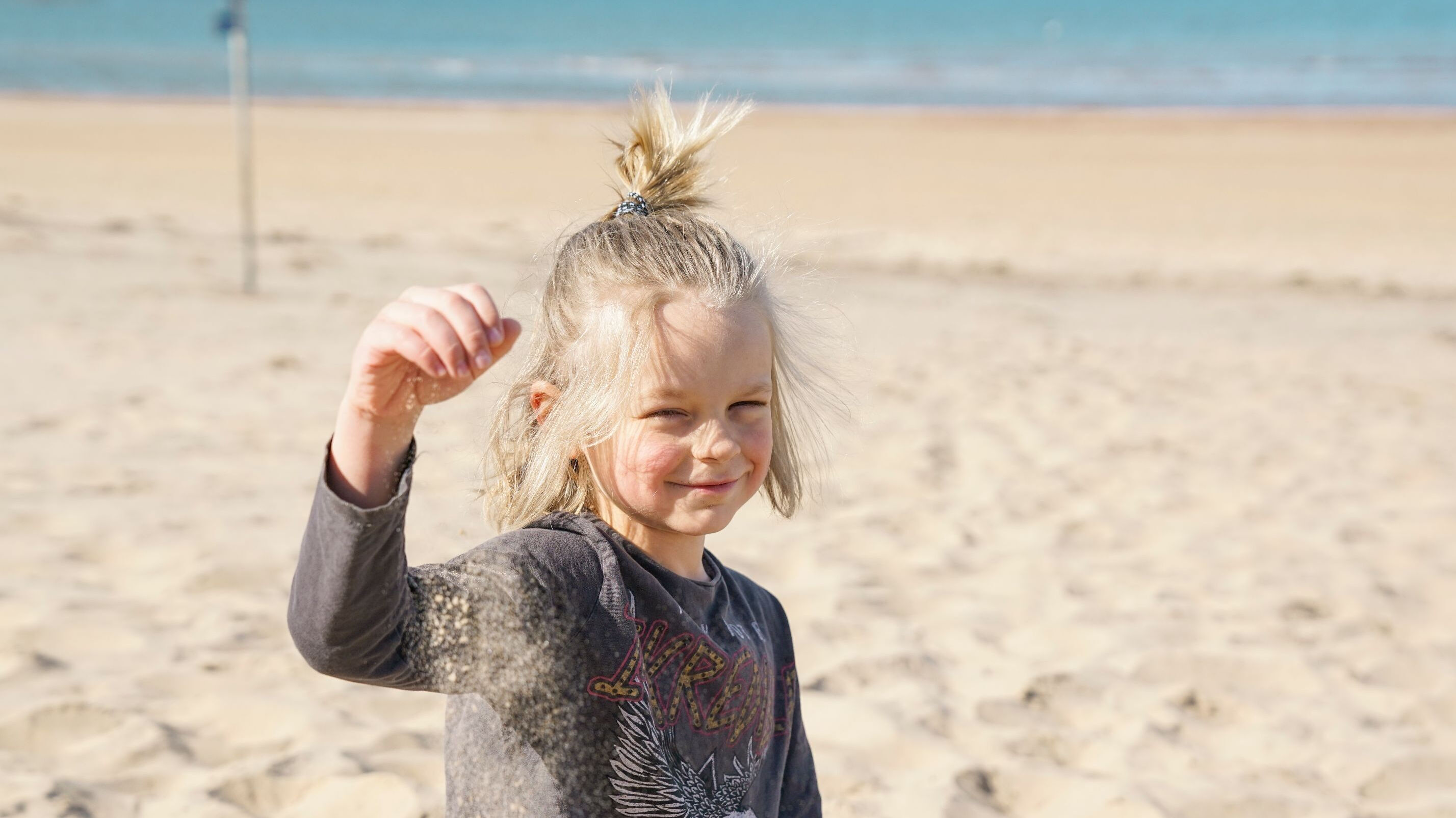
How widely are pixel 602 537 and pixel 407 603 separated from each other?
28 centimetres

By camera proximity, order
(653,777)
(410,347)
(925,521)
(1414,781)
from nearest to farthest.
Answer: (410,347), (653,777), (1414,781), (925,521)

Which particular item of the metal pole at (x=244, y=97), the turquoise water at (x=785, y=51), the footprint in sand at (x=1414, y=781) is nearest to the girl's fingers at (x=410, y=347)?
the footprint in sand at (x=1414, y=781)

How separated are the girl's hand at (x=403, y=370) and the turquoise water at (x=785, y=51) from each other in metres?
20.0

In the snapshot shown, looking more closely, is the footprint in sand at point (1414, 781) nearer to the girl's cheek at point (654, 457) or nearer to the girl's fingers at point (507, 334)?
the girl's cheek at point (654, 457)

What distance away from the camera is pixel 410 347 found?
1.17 m

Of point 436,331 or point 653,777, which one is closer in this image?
point 436,331

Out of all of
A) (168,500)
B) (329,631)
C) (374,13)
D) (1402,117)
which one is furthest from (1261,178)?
(374,13)

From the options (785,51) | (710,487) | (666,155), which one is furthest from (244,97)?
(785,51)

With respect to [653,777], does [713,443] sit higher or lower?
higher

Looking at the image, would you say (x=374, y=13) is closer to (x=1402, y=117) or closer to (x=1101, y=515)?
(x=1402, y=117)

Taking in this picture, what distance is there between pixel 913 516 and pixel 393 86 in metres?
25.3

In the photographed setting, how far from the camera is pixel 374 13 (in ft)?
172

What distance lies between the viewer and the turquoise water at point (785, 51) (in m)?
26.6

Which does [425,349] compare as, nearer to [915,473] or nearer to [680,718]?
[680,718]
